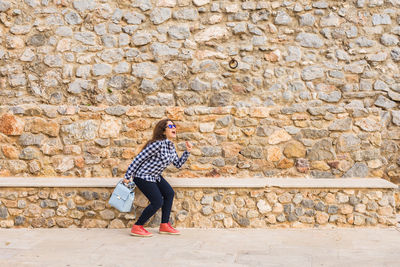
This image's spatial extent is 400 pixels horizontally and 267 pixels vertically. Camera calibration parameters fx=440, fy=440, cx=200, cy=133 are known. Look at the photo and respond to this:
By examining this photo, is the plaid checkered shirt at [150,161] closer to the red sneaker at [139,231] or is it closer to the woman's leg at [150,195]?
the woman's leg at [150,195]

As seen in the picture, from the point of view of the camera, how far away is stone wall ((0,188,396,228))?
5414 mm

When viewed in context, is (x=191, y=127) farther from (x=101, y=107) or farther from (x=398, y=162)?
(x=398, y=162)

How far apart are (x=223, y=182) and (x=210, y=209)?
14.5 inches

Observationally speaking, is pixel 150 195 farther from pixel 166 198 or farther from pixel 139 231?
pixel 139 231

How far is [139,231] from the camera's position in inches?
198

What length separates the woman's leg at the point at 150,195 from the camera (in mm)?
4953

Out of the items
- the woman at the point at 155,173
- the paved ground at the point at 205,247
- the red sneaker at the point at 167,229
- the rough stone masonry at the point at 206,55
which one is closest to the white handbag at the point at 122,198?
the woman at the point at 155,173

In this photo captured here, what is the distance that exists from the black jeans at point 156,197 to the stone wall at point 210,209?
→ 32cm

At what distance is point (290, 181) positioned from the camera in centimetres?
548

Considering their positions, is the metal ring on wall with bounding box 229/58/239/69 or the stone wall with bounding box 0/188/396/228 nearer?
the stone wall with bounding box 0/188/396/228

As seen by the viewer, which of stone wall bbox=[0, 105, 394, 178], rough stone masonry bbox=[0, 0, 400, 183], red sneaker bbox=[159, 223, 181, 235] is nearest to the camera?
red sneaker bbox=[159, 223, 181, 235]

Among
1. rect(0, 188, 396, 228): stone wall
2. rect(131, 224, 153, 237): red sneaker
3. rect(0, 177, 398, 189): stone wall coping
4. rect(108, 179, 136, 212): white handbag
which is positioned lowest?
rect(131, 224, 153, 237): red sneaker

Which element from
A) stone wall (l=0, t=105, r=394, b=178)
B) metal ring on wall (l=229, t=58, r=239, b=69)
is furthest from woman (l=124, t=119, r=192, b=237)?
metal ring on wall (l=229, t=58, r=239, b=69)

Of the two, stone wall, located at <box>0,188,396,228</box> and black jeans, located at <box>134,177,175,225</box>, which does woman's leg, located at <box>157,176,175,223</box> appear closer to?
black jeans, located at <box>134,177,175,225</box>
